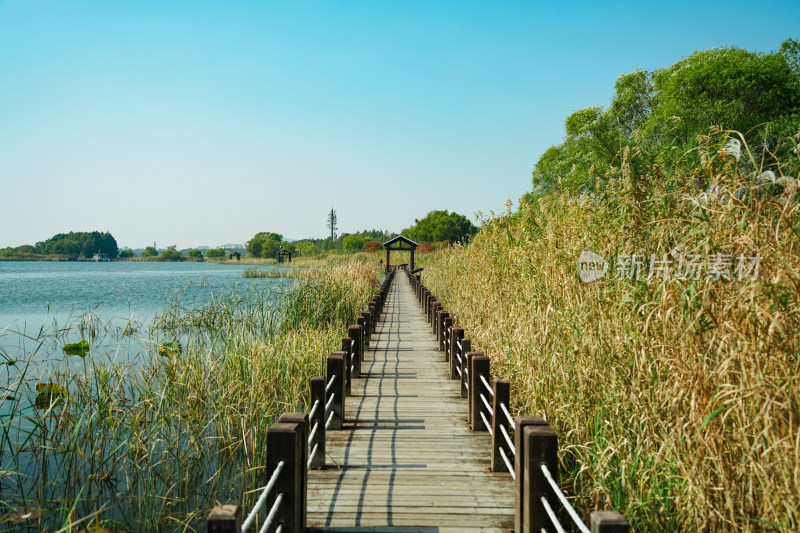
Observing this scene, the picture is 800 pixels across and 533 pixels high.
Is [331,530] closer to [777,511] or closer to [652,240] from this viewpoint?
[777,511]

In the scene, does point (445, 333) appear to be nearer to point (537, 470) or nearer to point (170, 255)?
point (537, 470)

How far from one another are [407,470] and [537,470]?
4.72 feet

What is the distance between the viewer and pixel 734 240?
7.75 ft

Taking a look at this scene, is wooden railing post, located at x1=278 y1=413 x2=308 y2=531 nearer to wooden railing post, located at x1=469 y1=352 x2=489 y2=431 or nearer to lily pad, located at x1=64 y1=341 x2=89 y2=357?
wooden railing post, located at x1=469 y1=352 x2=489 y2=431

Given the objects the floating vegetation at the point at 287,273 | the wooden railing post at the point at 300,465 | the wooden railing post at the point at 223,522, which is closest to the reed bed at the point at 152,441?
the wooden railing post at the point at 300,465

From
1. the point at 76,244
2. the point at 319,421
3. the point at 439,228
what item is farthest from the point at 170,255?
the point at 319,421

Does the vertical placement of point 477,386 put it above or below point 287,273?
below

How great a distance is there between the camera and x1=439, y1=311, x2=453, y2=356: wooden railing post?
730 cm

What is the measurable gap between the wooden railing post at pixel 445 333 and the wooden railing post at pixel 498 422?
365 cm

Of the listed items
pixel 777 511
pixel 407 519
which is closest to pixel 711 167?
pixel 777 511

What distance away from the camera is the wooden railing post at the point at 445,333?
287 inches

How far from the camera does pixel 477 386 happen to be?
430 centimetres

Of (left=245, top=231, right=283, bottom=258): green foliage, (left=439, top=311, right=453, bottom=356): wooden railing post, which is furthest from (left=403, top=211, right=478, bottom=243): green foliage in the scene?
(left=439, top=311, right=453, bottom=356): wooden railing post

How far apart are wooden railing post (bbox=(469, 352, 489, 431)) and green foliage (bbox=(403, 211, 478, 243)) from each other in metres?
70.8
